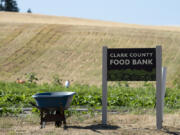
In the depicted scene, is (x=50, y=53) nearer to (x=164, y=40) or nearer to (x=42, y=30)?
(x=42, y=30)

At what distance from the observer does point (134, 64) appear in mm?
10594

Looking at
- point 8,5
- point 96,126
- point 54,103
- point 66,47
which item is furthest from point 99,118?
point 8,5

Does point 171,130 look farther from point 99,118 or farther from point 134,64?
point 99,118

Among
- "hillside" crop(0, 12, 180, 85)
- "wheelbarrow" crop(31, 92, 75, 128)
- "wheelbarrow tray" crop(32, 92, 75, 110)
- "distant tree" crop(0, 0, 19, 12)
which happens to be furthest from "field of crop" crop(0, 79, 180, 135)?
"distant tree" crop(0, 0, 19, 12)

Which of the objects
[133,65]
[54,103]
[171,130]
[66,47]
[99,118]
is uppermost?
[66,47]

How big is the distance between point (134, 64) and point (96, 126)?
6.43 feet

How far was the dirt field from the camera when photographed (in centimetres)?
934

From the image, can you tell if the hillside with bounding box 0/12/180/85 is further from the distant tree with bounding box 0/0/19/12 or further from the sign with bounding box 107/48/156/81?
the distant tree with bounding box 0/0/19/12

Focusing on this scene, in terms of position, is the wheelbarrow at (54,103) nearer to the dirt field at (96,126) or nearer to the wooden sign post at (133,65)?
the dirt field at (96,126)

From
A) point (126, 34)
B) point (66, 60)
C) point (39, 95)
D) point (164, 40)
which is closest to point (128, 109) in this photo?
point (39, 95)

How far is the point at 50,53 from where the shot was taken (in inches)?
1601

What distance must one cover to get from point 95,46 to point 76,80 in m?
11.6

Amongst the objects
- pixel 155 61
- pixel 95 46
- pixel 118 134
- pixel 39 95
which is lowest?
pixel 118 134

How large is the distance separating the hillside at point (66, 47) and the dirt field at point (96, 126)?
1901 centimetres
